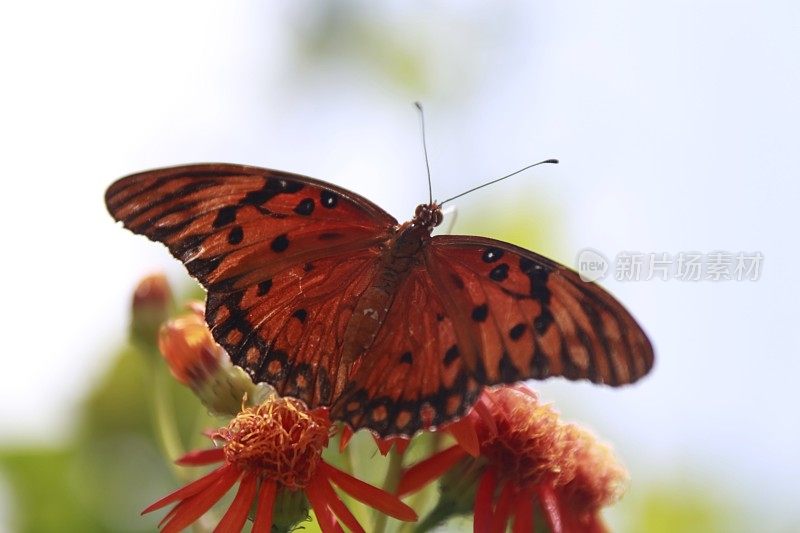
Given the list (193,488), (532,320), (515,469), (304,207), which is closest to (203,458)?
(193,488)

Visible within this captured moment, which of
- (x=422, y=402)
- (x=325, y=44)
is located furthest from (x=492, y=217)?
(x=422, y=402)

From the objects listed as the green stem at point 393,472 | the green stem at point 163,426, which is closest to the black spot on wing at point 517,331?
the green stem at point 393,472

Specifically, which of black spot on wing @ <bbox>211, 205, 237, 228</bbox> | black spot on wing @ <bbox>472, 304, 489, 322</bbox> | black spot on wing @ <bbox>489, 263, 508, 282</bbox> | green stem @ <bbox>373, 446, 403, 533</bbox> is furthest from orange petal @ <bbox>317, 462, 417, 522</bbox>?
black spot on wing @ <bbox>211, 205, 237, 228</bbox>

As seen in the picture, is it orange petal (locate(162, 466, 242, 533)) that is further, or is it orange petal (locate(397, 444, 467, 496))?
orange petal (locate(397, 444, 467, 496))

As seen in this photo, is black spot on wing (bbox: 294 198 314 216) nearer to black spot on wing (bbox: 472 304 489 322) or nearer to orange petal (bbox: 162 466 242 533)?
black spot on wing (bbox: 472 304 489 322)

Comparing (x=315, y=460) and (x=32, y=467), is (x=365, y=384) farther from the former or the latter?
(x=32, y=467)
